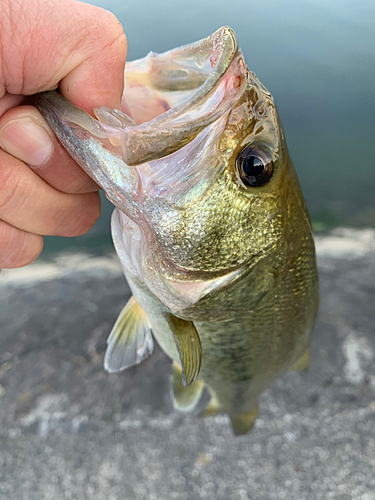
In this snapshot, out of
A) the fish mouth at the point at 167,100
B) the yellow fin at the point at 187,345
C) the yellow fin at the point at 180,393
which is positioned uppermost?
the fish mouth at the point at 167,100

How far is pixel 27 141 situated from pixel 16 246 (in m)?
0.44

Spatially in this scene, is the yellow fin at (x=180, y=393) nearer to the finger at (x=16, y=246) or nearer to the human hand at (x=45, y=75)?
the finger at (x=16, y=246)

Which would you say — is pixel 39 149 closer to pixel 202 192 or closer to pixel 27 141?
pixel 27 141

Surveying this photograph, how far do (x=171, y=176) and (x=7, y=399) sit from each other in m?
2.34

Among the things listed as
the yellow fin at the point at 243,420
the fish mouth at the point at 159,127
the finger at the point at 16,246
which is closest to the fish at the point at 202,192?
the fish mouth at the point at 159,127

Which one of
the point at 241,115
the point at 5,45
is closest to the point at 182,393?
the point at 241,115

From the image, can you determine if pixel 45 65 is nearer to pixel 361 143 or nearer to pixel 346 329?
pixel 346 329

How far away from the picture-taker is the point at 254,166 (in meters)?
0.74

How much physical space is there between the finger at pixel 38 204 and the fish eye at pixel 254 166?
588 mm

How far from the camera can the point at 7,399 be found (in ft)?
7.77

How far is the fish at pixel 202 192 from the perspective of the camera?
620 mm

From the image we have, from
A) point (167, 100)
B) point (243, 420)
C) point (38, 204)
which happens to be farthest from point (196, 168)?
point (243, 420)

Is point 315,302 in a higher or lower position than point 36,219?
lower

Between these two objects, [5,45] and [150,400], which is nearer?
[5,45]
